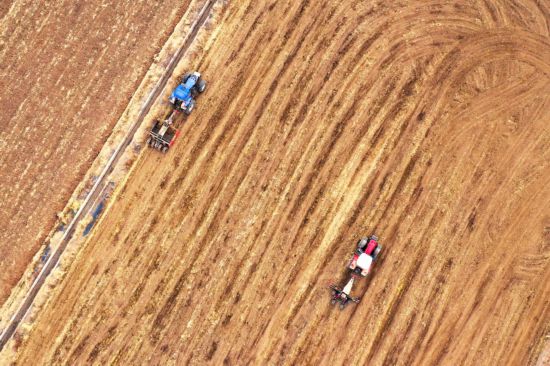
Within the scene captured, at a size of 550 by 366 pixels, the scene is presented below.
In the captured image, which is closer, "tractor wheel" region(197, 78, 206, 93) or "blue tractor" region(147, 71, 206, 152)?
"blue tractor" region(147, 71, 206, 152)

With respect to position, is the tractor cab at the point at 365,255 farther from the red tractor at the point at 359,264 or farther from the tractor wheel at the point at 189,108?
the tractor wheel at the point at 189,108

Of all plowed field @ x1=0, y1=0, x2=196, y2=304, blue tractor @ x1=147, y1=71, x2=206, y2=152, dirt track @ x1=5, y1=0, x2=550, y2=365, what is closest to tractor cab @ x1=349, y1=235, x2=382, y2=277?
dirt track @ x1=5, y1=0, x2=550, y2=365

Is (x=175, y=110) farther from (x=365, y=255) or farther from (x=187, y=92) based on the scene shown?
(x=365, y=255)

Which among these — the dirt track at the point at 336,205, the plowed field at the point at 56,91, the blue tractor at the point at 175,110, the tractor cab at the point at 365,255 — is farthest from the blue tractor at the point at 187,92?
the tractor cab at the point at 365,255

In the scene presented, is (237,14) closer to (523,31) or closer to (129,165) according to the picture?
(129,165)

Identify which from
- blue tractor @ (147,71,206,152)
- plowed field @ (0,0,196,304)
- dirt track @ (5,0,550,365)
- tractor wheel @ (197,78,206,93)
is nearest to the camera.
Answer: dirt track @ (5,0,550,365)

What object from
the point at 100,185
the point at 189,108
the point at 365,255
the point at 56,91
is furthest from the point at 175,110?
the point at 365,255

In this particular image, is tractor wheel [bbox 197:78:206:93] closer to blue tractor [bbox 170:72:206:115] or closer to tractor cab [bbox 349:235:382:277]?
blue tractor [bbox 170:72:206:115]
